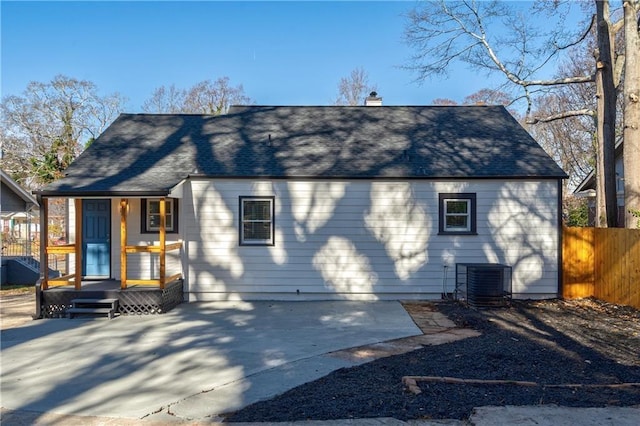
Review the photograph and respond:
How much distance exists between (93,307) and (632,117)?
13.3 meters

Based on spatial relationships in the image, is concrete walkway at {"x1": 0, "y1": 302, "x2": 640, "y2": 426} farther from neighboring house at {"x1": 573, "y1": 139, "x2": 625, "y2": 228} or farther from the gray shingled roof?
neighboring house at {"x1": 573, "y1": 139, "x2": 625, "y2": 228}

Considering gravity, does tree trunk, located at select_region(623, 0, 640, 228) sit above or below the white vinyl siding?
above

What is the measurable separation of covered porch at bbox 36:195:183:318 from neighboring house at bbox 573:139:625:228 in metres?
16.8

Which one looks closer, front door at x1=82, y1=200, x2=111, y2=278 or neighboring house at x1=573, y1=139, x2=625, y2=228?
front door at x1=82, y1=200, x2=111, y2=278

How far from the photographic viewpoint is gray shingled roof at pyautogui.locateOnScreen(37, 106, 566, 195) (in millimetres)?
11039

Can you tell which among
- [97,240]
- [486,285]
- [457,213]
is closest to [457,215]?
[457,213]

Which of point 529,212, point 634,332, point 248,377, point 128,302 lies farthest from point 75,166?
point 634,332

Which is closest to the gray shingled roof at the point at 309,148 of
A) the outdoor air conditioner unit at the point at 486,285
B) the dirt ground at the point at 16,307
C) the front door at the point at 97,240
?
the front door at the point at 97,240

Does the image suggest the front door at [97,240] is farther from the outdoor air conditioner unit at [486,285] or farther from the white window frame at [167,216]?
the outdoor air conditioner unit at [486,285]

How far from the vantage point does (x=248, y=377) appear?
5672 mm

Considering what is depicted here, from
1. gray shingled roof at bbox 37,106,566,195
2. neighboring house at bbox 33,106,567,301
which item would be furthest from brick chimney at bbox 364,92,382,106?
neighboring house at bbox 33,106,567,301

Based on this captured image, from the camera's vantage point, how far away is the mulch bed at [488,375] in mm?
4508

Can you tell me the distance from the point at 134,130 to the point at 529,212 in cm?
1078

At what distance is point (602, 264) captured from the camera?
10859 mm
